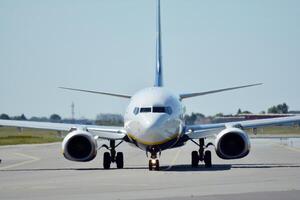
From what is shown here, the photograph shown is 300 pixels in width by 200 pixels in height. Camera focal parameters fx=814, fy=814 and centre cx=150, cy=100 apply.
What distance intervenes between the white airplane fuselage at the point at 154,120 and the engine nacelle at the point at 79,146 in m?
1.72

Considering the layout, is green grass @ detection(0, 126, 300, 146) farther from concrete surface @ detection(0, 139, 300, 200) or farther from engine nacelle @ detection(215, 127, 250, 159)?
concrete surface @ detection(0, 139, 300, 200)

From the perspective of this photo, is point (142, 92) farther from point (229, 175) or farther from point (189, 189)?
point (189, 189)

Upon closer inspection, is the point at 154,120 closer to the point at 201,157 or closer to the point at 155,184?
the point at 201,157

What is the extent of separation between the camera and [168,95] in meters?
34.3

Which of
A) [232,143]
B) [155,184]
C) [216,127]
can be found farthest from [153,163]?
[155,184]

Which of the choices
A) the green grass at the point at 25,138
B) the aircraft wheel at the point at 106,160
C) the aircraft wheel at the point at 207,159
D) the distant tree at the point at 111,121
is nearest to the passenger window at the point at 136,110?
the aircraft wheel at the point at 106,160

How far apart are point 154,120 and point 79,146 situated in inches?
186

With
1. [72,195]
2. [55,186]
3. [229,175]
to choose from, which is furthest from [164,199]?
[229,175]

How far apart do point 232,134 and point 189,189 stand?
12.4m

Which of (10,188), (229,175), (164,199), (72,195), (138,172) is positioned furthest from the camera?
(138,172)

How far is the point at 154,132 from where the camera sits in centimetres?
3170

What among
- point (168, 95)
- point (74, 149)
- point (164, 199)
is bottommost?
point (164, 199)

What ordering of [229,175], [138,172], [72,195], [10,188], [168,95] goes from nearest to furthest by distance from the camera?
[72,195]
[10,188]
[229,175]
[138,172]
[168,95]

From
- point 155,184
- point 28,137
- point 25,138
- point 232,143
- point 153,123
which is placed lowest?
point 155,184
